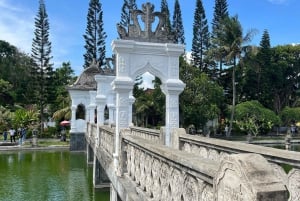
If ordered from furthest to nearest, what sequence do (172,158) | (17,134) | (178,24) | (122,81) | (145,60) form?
(178,24) < (17,134) < (145,60) < (122,81) < (172,158)

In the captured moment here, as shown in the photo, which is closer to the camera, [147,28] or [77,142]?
[147,28]

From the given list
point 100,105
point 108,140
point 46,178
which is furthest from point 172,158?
point 46,178

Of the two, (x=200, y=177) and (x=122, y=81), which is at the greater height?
(x=122, y=81)

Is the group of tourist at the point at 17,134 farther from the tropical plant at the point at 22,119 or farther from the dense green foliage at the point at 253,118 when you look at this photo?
the dense green foliage at the point at 253,118

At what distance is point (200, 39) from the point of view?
102ft

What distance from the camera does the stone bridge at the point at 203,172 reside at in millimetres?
1541

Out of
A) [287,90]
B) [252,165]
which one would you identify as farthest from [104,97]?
[287,90]

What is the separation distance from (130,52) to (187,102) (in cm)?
1782

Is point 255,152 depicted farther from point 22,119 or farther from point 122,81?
point 22,119

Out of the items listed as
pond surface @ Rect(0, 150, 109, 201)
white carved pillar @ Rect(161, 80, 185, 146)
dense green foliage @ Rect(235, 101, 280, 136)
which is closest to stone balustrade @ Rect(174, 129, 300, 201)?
white carved pillar @ Rect(161, 80, 185, 146)

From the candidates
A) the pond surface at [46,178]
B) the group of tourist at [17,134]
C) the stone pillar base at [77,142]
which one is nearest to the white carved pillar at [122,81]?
the pond surface at [46,178]

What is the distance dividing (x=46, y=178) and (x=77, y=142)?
8.81m

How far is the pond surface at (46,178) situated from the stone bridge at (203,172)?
4.75 m

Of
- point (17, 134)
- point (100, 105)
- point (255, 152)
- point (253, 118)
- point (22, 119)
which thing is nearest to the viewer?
point (255, 152)
